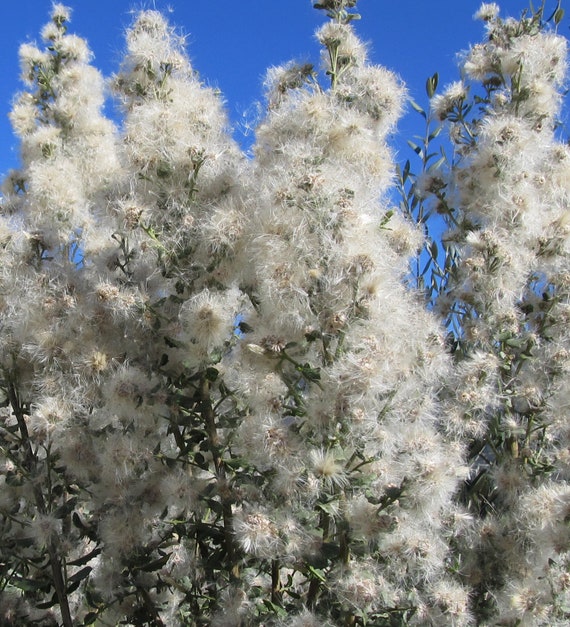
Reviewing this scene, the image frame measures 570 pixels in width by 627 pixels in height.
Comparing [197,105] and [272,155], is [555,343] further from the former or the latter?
[197,105]

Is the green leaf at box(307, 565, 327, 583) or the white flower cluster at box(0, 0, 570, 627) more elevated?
the white flower cluster at box(0, 0, 570, 627)

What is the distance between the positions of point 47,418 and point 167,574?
71 cm

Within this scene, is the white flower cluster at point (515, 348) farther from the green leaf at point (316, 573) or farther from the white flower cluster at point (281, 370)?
the green leaf at point (316, 573)

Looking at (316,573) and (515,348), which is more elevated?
(515,348)

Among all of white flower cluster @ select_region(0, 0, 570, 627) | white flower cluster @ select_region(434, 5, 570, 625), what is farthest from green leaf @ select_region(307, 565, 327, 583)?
white flower cluster @ select_region(434, 5, 570, 625)

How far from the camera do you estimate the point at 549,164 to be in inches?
116

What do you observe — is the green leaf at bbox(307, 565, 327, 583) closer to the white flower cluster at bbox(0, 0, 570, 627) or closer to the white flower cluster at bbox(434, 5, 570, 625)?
the white flower cluster at bbox(0, 0, 570, 627)

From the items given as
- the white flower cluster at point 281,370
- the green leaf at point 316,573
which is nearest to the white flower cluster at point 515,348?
the white flower cluster at point 281,370

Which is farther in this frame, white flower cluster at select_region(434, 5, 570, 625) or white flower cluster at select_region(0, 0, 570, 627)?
white flower cluster at select_region(434, 5, 570, 625)

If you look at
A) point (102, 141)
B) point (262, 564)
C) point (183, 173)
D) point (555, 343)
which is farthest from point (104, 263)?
point (555, 343)

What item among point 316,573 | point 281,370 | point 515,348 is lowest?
point 316,573

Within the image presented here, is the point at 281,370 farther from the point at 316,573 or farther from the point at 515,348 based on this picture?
the point at 515,348

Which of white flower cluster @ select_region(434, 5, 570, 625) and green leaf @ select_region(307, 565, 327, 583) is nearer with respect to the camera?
green leaf @ select_region(307, 565, 327, 583)

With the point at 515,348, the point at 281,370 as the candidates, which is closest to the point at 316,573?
the point at 281,370
